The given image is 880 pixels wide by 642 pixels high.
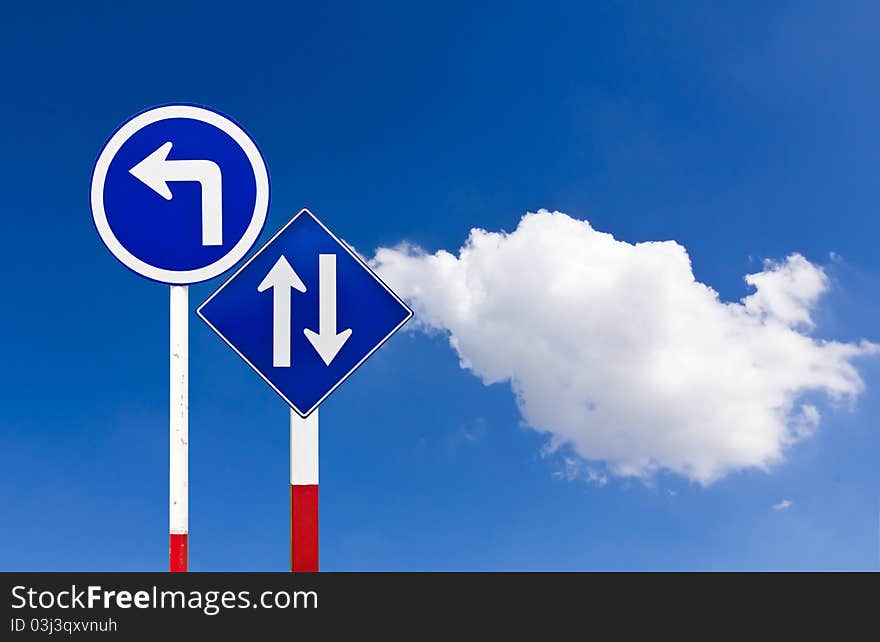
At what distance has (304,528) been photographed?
3.87m

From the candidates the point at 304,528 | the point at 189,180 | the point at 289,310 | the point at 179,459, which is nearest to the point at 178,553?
the point at 179,459

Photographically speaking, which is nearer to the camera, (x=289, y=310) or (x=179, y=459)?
(x=179, y=459)

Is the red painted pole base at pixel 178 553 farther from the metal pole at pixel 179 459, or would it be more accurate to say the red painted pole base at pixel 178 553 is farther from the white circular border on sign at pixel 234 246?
the white circular border on sign at pixel 234 246

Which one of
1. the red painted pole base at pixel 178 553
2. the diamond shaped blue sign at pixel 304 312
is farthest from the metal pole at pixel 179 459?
the diamond shaped blue sign at pixel 304 312

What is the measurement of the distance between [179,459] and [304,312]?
84 centimetres

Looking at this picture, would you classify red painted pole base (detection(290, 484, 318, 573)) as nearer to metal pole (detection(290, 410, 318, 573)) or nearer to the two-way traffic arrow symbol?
metal pole (detection(290, 410, 318, 573))

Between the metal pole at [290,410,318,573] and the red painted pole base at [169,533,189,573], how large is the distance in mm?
456

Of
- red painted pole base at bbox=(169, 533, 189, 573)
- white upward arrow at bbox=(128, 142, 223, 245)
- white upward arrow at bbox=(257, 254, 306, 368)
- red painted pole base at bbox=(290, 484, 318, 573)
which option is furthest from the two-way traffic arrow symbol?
red painted pole base at bbox=(169, 533, 189, 573)

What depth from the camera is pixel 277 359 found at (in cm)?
393

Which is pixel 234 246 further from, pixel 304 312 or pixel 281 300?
pixel 304 312

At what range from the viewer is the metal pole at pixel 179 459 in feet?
12.2

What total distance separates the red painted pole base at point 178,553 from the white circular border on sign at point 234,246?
111 centimetres
